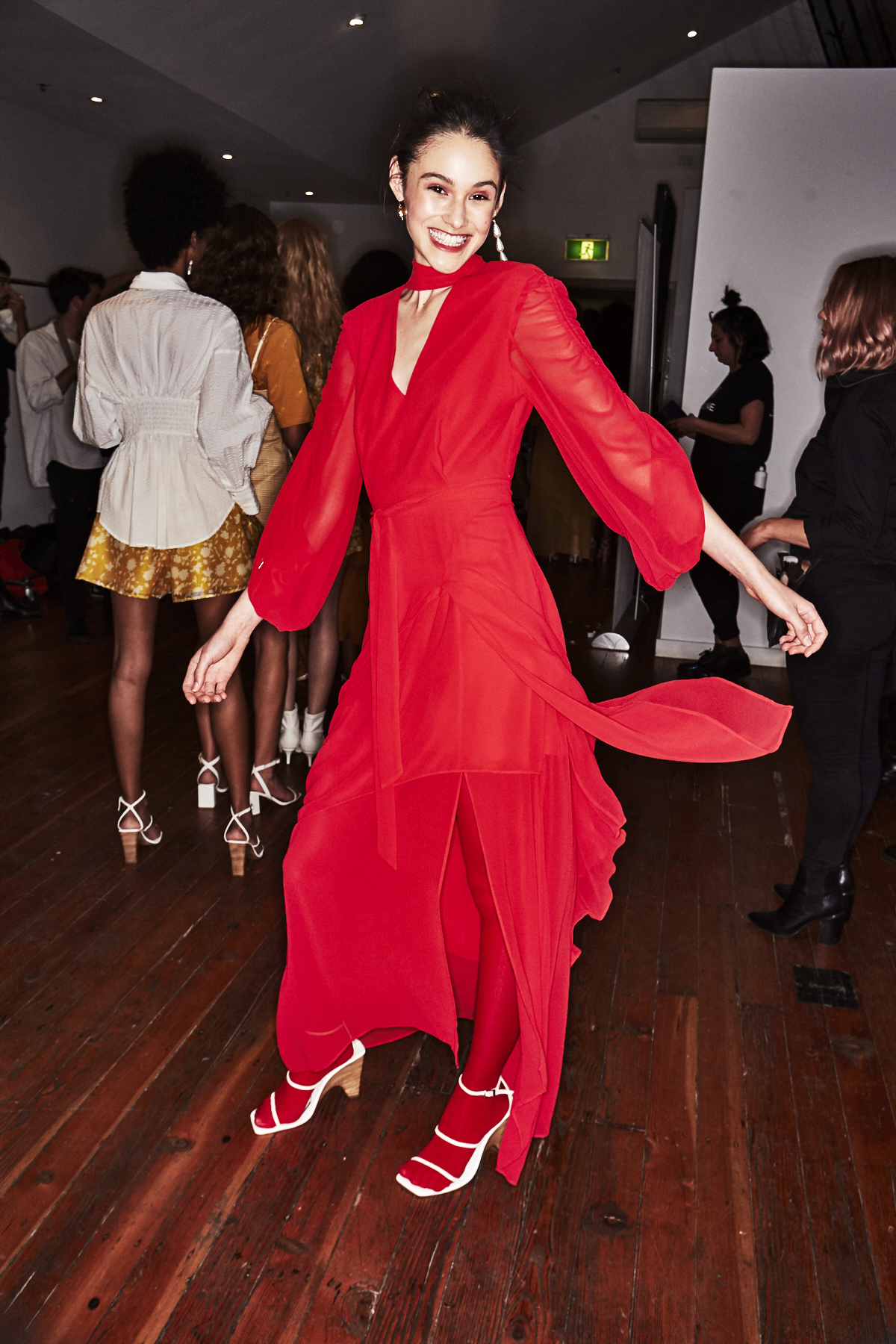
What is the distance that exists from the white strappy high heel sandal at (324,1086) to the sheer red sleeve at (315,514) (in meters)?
0.82

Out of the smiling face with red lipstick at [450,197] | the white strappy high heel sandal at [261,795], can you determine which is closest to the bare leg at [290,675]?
the white strappy high heel sandal at [261,795]

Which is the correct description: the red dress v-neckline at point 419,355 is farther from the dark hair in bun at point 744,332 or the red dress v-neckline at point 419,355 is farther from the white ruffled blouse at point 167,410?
the dark hair in bun at point 744,332

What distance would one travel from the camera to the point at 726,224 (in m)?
4.69

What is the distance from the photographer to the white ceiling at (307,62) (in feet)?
18.0

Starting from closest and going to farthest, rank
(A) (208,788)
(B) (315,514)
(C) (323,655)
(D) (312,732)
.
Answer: (B) (315,514)
(A) (208,788)
(C) (323,655)
(D) (312,732)

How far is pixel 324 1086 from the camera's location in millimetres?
1825

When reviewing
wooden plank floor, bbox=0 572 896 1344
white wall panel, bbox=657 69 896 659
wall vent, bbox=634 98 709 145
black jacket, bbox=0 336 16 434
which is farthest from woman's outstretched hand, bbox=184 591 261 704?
wall vent, bbox=634 98 709 145

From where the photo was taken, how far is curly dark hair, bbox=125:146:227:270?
2443 mm

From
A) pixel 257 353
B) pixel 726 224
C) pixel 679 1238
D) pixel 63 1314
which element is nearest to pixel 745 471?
pixel 726 224

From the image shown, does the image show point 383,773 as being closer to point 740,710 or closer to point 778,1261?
point 740,710

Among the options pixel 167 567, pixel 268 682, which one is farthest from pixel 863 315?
pixel 268 682

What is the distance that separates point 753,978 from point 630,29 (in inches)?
330

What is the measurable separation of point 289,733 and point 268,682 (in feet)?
1.87

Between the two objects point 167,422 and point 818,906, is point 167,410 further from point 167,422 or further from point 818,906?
point 818,906
